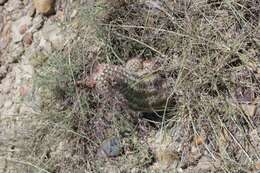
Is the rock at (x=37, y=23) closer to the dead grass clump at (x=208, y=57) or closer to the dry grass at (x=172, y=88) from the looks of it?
the dry grass at (x=172, y=88)

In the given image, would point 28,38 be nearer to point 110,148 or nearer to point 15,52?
point 15,52

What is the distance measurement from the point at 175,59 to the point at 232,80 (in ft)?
0.82

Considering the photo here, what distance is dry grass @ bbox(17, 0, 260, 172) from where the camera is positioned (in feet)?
7.25

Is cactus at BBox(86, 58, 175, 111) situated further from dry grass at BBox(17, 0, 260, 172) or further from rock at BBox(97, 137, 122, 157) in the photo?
rock at BBox(97, 137, 122, 157)

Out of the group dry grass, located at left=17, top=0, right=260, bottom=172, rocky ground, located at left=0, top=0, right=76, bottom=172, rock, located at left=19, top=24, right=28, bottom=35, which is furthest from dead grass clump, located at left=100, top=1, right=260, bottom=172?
rock, located at left=19, top=24, right=28, bottom=35

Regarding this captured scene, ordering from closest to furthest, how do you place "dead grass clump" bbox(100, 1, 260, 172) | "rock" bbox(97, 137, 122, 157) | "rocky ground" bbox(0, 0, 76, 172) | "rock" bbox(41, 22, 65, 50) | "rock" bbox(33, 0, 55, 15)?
"dead grass clump" bbox(100, 1, 260, 172), "rock" bbox(97, 137, 122, 157), "rocky ground" bbox(0, 0, 76, 172), "rock" bbox(41, 22, 65, 50), "rock" bbox(33, 0, 55, 15)

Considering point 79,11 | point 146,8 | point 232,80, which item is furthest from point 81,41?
point 232,80

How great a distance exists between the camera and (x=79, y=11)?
260cm

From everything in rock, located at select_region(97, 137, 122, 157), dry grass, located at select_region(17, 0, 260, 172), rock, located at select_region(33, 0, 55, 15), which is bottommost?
rock, located at select_region(97, 137, 122, 157)

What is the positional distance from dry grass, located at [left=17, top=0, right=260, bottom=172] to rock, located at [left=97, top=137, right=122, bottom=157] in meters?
0.02

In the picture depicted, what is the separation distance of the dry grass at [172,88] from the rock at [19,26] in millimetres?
291

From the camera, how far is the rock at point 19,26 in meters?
2.80

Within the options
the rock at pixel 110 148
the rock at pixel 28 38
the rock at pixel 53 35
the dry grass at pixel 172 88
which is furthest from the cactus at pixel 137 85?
the rock at pixel 28 38

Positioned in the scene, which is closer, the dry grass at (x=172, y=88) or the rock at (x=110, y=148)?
the dry grass at (x=172, y=88)
